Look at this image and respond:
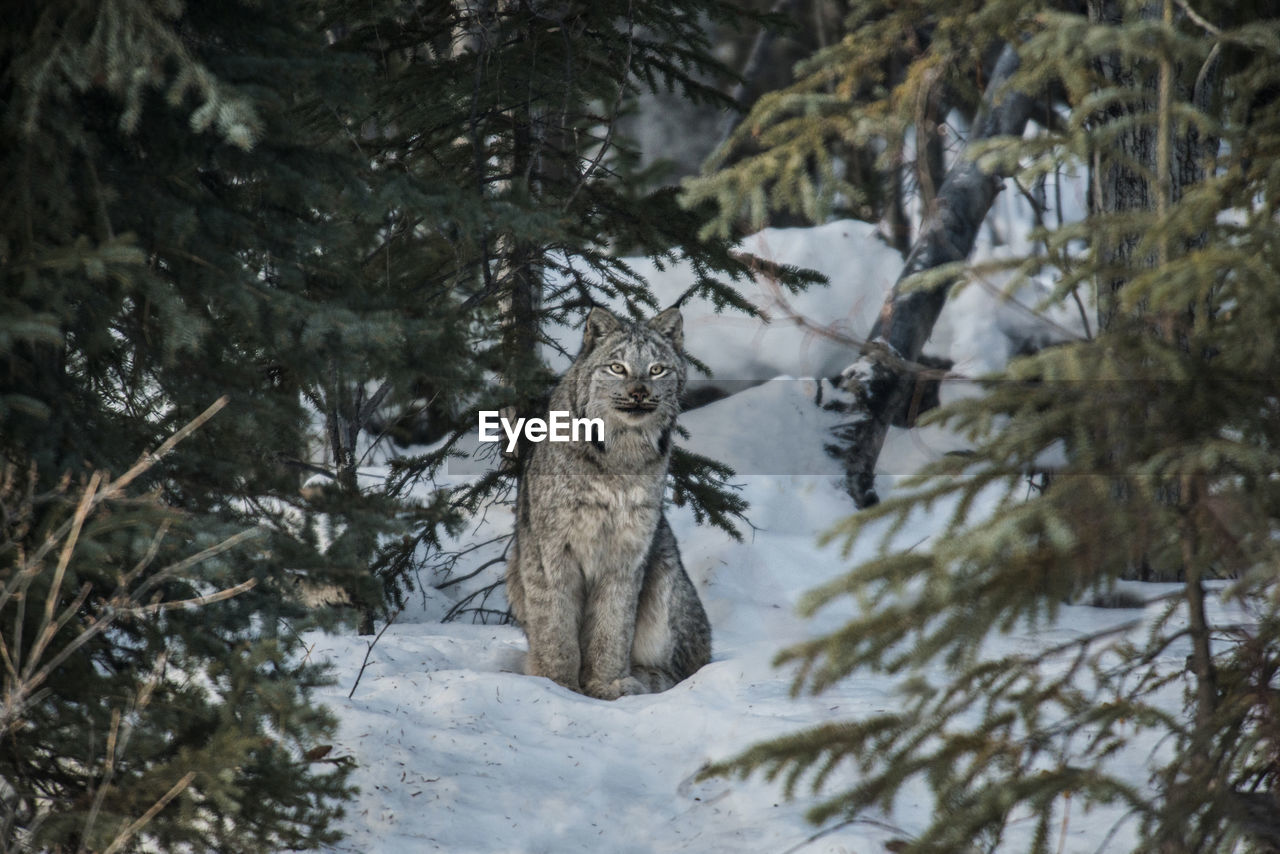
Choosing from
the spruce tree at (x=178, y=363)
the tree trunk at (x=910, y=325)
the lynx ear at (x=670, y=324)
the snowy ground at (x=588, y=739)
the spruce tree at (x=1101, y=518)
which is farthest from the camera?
the tree trunk at (x=910, y=325)

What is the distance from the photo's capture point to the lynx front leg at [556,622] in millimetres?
6121

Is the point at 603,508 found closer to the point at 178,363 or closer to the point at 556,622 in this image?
the point at 556,622

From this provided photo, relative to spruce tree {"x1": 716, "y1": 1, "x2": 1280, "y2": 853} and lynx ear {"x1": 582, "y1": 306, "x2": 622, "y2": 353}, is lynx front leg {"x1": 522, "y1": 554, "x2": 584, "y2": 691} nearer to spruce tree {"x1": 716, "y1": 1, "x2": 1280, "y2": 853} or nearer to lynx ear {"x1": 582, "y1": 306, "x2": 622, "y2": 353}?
lynx ear {"x1": 582, "y1": 306, "x2": 622, "y2": 353}

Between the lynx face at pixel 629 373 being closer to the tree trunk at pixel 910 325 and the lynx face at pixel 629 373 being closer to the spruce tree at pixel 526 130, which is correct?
the spruce tree at pixel 526 130

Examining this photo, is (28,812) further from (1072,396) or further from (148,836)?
(1072,396)

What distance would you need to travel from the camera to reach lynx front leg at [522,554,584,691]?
20.1ft

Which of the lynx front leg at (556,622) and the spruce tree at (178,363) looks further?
the lynx front leg at (556,622)

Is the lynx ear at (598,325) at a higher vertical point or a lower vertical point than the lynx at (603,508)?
higher

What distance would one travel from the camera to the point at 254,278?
359 cm

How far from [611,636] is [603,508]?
70 centimetres

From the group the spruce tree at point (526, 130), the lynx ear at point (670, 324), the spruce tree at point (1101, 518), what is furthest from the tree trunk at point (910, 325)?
the spruce tree at point (1101, 518)

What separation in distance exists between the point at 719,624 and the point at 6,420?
17.1ft

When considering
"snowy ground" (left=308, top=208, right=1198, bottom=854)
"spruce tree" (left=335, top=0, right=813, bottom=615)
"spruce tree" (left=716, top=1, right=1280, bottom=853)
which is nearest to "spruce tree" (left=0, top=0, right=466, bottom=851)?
"snowy ground" (left=308, top=208, right=1198, bottom=854)

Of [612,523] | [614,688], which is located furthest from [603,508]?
[614,688]
